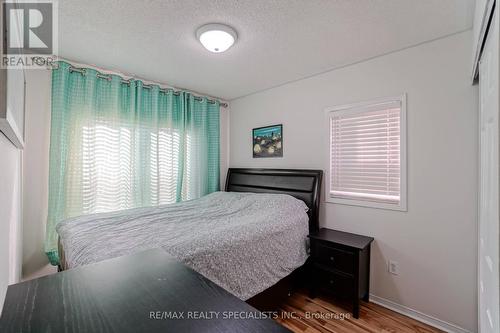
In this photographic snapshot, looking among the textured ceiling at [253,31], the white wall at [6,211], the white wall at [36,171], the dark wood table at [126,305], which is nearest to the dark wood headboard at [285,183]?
the textured ceiling at [253,31]

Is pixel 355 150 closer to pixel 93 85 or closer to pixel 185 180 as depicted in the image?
pixel 185 180

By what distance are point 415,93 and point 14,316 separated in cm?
281

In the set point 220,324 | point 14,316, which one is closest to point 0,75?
point 14,316

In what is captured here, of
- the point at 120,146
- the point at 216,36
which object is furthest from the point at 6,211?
the point at 120,146

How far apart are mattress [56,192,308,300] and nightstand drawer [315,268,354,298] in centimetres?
23

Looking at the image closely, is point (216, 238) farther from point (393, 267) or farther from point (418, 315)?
point (418, 315)

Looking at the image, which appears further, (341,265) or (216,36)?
(341,265)

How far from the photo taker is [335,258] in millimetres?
2256

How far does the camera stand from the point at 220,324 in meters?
0.56

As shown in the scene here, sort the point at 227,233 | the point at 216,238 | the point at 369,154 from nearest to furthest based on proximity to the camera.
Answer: the point at 216,238 → the point at 227,233 → the point at 369,154

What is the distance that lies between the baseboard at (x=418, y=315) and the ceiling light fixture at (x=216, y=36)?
281 cm

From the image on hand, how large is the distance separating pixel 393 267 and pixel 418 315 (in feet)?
1.37

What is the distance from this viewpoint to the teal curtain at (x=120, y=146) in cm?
237

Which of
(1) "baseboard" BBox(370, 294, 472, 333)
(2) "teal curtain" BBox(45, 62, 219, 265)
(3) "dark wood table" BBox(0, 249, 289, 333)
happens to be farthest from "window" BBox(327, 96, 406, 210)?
(3) "dark wood table" BBox(0, 249, 289, 333)
